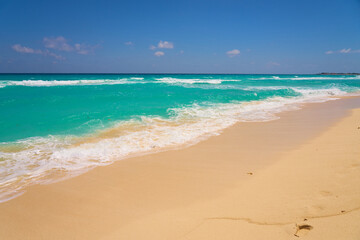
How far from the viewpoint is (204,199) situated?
2566mm

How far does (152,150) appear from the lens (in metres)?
4.55

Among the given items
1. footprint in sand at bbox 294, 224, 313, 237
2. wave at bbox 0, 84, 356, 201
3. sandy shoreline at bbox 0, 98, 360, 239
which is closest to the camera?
footprint in sand at bbox 294, 224, 313, 237

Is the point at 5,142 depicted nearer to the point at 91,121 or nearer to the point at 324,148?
the point at 91,121

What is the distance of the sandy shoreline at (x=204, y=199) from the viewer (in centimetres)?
201

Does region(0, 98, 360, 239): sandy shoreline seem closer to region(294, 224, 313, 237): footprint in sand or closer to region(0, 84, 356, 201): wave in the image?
region(294, 224, 313, 237): footprint in sand

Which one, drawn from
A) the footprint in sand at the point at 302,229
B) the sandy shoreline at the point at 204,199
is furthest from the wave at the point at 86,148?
the footprint in sand at the point at 302,229

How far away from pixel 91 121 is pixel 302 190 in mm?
6757

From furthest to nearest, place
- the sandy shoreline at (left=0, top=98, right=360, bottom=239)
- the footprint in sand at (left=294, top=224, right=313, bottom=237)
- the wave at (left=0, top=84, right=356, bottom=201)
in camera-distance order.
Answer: the wave at (left=0, top=84, right=356, bottom=201), the sandy shoreline at (left=0, top=98, right=360, bottom=239), the footprint in sand at (left=294, top=224, right=313, bottom=237)

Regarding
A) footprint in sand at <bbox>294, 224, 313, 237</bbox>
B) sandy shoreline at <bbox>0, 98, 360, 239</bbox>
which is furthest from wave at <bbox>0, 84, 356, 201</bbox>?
footprint in sand at <bbox>294, 224, 313, 237</bbox>

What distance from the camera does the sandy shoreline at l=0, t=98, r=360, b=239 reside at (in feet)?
6.58

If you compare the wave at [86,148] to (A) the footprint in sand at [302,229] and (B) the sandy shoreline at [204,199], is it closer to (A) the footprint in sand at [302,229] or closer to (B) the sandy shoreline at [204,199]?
(B) the sandy shoreline at [204,199]

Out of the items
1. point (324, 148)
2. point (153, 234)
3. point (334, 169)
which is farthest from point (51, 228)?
point (324, 148)

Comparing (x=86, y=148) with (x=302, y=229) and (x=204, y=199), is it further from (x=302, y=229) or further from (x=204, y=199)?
(x=302, y=229)

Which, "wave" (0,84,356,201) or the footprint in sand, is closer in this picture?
the footprint in sand
